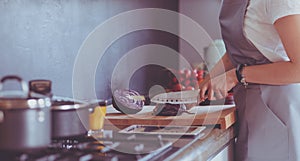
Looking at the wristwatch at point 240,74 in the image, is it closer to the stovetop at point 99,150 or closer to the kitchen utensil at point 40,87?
the stovetop at point 99,150

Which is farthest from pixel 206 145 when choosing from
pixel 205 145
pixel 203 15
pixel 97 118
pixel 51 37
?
pixel 203 15

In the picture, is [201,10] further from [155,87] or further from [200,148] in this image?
[200,148]

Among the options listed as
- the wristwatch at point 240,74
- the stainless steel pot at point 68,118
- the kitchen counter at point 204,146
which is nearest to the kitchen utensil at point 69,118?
the stainless steel pot at point 68,118

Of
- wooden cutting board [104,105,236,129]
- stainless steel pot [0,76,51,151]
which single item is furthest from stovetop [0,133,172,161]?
wooden cutting board [104,105,236,129]

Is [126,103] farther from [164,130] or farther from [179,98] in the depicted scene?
[164,130]

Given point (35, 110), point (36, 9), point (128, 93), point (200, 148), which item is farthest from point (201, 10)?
point (35, 110)

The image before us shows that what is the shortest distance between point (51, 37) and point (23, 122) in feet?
2.27

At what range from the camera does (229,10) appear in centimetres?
168

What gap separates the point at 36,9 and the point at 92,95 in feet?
1.62

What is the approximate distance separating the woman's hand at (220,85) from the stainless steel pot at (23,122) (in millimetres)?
719

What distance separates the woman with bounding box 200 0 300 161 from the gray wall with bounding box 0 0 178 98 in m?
0.49

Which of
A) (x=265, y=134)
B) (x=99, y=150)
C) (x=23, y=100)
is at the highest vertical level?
(x=23, y=100)

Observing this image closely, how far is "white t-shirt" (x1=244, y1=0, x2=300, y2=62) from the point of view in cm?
145

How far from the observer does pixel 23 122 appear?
40.8 inches
